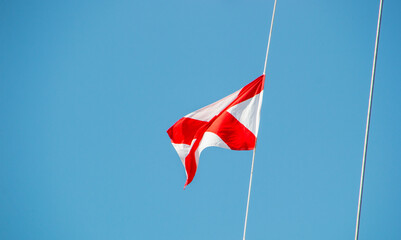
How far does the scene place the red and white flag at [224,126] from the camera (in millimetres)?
13553

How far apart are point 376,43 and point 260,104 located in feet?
15.0

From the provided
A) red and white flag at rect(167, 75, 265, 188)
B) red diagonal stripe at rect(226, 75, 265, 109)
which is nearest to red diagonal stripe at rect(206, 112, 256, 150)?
red and white flag at rect(167, 75, 265, 188)

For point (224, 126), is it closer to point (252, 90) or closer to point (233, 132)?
point (233, 132)

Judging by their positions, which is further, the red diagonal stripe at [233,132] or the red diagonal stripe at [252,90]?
the red diagonal stripe at [252,90]

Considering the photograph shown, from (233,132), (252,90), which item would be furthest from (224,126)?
(252,90)

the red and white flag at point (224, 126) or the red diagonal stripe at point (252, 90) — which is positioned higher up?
the red diagonal stripe at point (252, 90)

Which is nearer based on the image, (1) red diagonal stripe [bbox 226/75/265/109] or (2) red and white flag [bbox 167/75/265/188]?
(2) red and white flag [bbox 167/75/265/188]

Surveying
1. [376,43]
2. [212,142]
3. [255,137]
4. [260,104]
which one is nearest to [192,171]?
[212,142]

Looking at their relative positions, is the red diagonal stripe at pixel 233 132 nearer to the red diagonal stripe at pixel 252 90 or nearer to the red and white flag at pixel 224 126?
the red and white flag at pixel 224 126

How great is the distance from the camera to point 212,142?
13453 mm

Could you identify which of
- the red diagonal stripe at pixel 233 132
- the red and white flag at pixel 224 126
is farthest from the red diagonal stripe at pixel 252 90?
the red diagonal stripe at pixel 233 132

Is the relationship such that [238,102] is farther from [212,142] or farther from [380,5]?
[380,5]

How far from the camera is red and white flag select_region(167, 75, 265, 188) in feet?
44.5

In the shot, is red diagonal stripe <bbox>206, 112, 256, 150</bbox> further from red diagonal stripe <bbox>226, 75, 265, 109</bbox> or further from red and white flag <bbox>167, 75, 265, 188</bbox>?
red diagonal stripe <bbox>226, 75, 265, 109</bbox>
